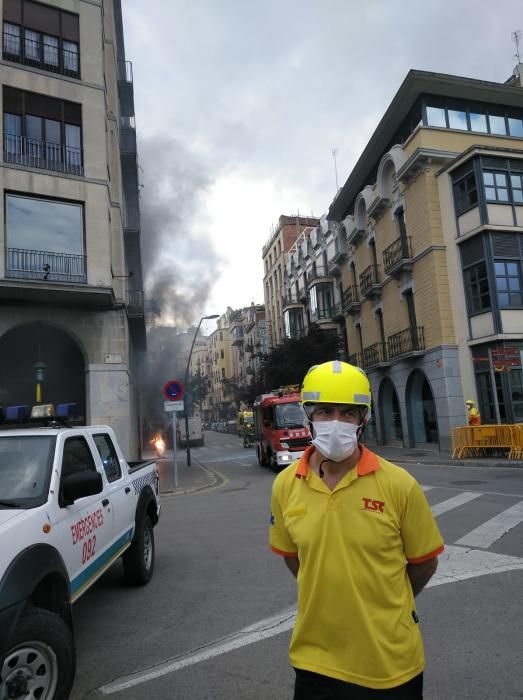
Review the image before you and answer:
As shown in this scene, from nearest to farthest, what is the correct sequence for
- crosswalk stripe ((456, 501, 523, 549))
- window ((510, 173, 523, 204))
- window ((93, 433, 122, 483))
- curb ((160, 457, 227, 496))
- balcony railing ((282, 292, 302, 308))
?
window ((93, 433, 122, 483))
crosswalk stripe ((456, 501, 523, 549))
curb ((160, 457, 227, 496))
window ((510, 173, 523, 204))
balcony railing ((282, 292, 302, 308))

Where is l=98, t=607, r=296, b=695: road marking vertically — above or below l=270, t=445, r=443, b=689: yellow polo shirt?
below

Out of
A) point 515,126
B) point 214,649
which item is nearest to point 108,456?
point 214,649

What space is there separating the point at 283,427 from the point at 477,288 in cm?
992

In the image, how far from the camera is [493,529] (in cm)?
702

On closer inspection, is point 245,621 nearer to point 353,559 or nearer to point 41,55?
point 353,559

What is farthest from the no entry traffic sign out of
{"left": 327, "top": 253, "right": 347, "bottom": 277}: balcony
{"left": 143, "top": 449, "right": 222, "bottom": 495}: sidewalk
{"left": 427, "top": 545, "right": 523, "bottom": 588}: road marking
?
{"left": 327, "top": 253, "right": 347, "bottom": 277}: balcony

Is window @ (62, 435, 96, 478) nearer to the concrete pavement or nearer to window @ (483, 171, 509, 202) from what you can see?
the concrete pavement

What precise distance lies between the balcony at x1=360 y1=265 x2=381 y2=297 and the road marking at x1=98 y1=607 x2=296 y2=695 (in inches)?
936

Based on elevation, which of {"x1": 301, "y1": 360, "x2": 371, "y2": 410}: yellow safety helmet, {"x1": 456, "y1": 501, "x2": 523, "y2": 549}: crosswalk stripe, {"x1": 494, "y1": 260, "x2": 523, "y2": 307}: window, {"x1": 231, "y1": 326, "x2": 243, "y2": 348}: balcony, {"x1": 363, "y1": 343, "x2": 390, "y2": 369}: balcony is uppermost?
{"x1": 231, "y1": 326, "x2": 243, "y2": 348}: balcony

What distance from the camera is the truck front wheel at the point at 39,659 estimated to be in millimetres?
2689

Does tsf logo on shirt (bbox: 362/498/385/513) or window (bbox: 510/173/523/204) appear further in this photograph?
window (bbox: 510/173/523/204)

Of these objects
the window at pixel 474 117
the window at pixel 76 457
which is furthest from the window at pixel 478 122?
the window at pixel 76 457

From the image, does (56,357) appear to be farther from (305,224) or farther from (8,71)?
(305,224)

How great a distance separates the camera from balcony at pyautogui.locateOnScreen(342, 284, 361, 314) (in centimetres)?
3055
